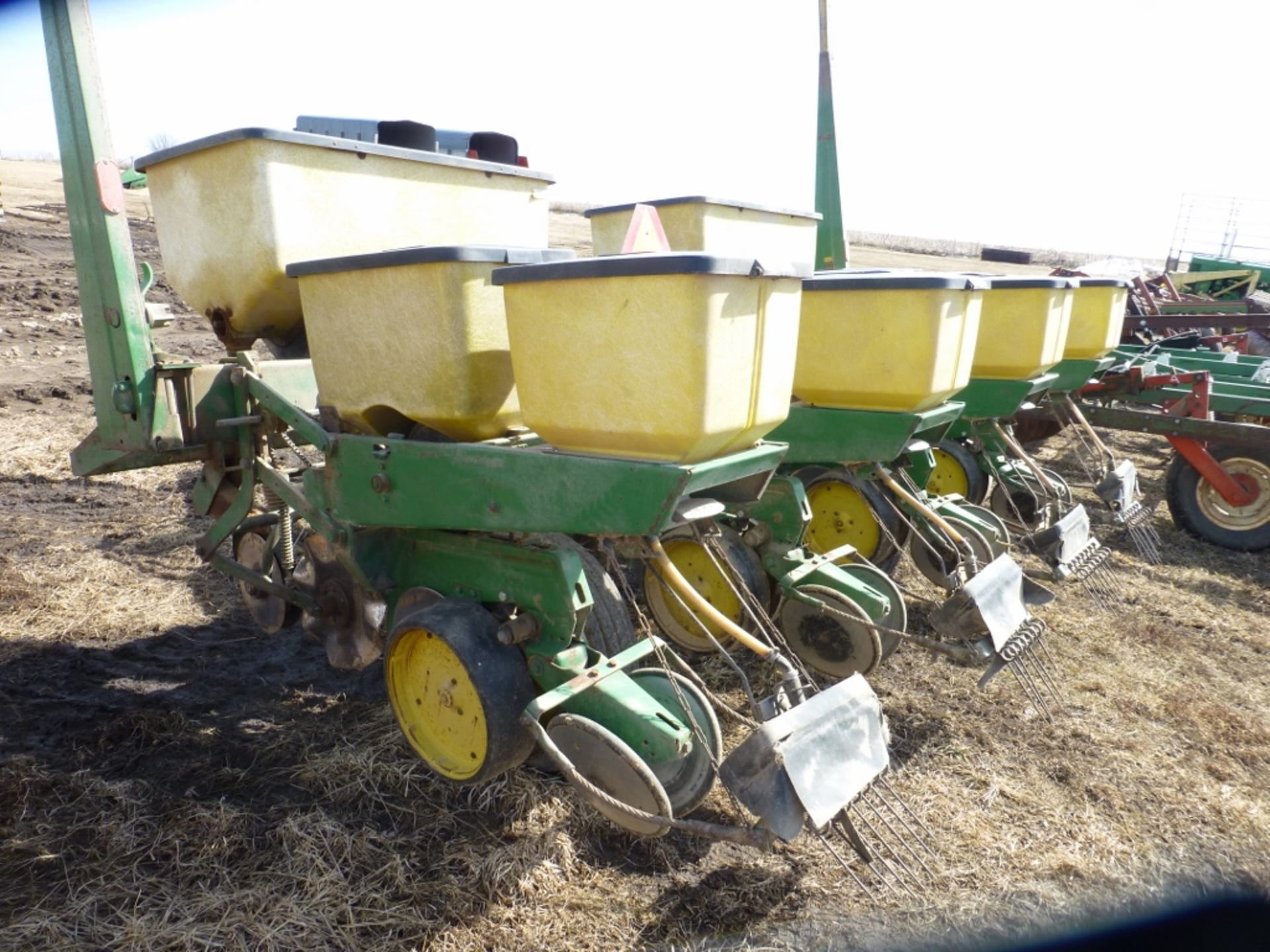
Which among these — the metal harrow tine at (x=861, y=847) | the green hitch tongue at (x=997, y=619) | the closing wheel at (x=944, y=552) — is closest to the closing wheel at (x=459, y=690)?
the metal harrow tine at (x=861, y=847)

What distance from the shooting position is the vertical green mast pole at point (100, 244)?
8.98 ft

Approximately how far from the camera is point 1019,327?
459cm

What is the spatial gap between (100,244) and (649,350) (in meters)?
1.89

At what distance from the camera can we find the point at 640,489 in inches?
88.1

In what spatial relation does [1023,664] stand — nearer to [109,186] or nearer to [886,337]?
[886,337]

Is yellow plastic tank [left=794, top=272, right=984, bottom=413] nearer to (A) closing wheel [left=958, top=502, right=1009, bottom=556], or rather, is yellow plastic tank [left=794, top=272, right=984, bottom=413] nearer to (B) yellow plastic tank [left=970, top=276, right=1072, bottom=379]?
(A) closing wheel [left=958, top=502, right=1009, bottom=556]

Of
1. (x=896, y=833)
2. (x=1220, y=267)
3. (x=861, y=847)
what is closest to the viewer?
(x=861, y=847)

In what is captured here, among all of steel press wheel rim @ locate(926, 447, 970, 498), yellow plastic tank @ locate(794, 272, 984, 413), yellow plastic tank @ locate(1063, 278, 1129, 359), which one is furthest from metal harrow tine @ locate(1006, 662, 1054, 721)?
yellow plastic tank @ locate(1063, 278, 1129, 359)

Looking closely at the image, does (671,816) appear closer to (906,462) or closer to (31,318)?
(906,462)

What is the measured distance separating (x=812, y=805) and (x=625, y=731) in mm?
523

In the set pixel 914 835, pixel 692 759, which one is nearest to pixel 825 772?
pixel 692 759

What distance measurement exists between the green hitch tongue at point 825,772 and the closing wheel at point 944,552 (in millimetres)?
1415

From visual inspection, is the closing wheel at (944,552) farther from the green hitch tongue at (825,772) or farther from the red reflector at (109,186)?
the red reflector at (109,186)

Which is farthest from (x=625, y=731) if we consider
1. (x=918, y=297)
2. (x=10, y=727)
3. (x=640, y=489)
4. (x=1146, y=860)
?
(x=10, y=727)
